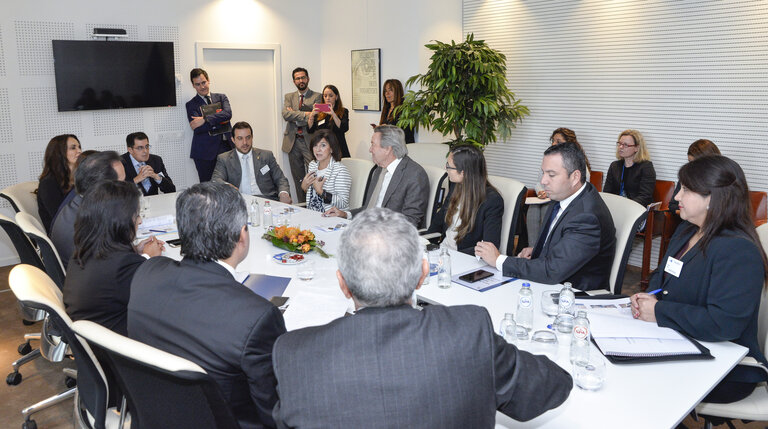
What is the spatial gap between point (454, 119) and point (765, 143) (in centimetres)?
285

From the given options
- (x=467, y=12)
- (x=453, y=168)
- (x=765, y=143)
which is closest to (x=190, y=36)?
(x=467, y=12)

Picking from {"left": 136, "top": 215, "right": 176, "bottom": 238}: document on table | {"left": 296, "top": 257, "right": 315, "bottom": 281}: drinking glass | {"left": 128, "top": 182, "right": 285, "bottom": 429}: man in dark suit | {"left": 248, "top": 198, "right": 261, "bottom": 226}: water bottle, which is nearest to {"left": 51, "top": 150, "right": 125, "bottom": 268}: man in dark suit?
{"left": 136, "top": 215, "right": 176, "bottom": 238}: document on table

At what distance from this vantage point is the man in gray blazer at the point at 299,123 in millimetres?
8469

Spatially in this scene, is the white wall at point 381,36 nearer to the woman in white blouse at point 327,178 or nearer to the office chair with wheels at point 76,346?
the woman in white blouse at point 327,178

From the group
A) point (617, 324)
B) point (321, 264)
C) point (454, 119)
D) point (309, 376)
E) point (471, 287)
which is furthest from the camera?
point (454, 119)

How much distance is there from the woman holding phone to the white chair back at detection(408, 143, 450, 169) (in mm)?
1777

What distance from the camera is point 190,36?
772 cm

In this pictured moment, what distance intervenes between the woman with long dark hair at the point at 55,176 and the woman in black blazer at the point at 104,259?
216 centimetres

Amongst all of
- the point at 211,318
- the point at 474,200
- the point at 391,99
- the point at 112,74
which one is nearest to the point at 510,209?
the point at 474,200

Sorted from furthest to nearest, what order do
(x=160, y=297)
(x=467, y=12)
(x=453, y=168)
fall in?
1. (x=467, y=12)
2. (x=453, y=168)
3. (x=160, y=297)

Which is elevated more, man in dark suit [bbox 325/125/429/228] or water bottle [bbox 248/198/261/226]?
man in dark suit [bbox 325/125/429/228]

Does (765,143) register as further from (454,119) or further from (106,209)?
(106,209)

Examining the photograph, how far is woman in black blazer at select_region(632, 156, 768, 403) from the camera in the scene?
233cm

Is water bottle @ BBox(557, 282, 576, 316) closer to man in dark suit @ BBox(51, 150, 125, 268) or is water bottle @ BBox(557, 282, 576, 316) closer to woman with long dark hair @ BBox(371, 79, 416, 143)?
man in dark suit @ BBox(51, 150, 125, 268)
